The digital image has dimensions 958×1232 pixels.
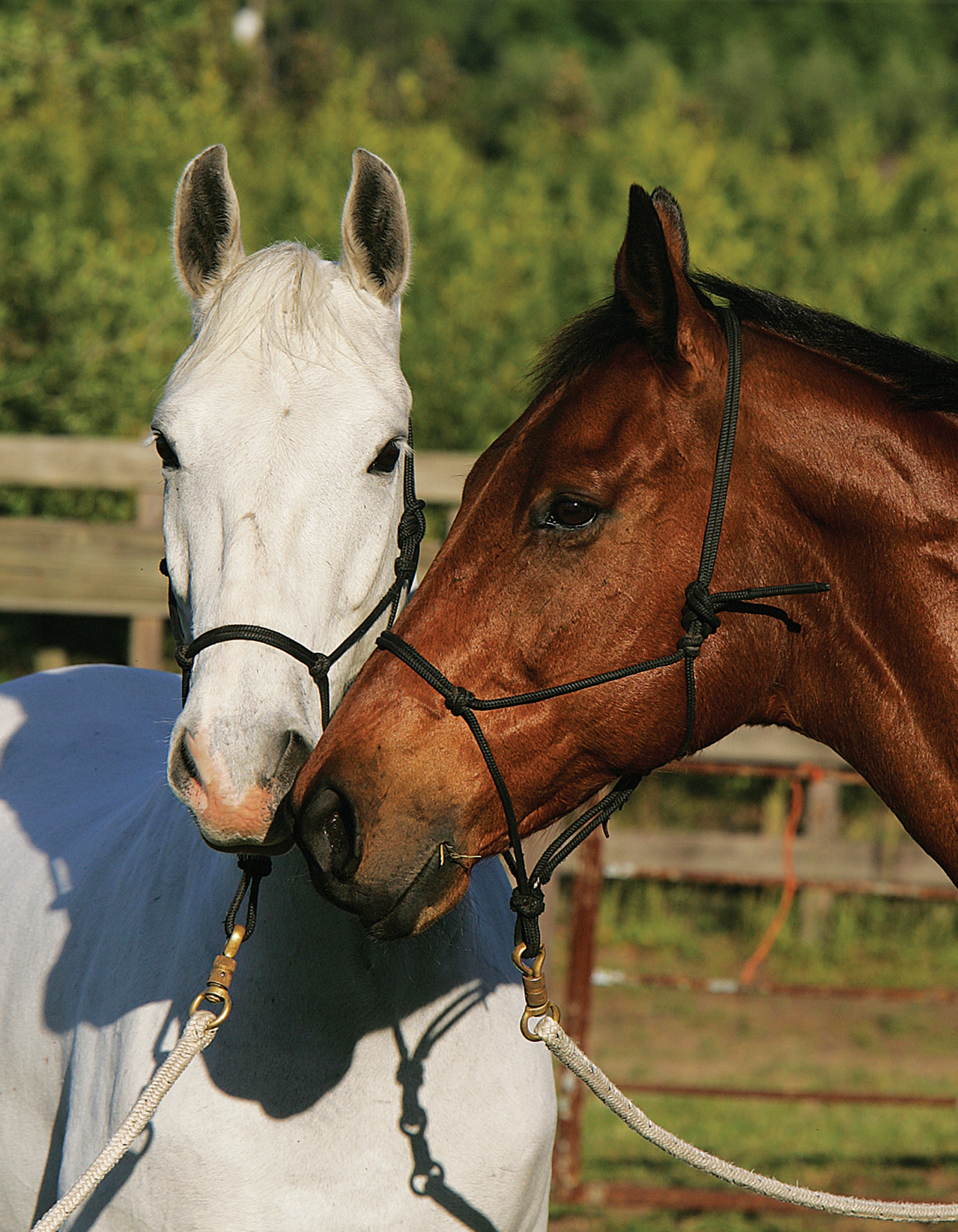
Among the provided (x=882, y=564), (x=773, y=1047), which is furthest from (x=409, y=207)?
(x=882, y=564)

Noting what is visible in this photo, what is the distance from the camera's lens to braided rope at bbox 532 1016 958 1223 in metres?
1.99

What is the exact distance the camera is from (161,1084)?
1.86 meters

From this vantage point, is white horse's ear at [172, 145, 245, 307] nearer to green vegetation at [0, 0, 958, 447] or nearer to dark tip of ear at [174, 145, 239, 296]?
dark tip of ear at [174, 145, 239, 296]

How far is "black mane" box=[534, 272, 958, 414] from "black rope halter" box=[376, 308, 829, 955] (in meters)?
0.16

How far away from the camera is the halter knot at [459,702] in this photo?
5.96 feet

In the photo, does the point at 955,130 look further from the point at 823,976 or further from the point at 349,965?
the point at 349,965

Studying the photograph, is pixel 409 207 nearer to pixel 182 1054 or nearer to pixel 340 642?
pixel 340 642

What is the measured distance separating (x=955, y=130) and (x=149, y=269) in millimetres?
14843

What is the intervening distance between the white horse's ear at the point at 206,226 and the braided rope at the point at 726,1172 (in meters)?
1.48

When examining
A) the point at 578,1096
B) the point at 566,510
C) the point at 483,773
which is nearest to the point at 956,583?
the point at 566,510

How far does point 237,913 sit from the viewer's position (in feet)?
6.93

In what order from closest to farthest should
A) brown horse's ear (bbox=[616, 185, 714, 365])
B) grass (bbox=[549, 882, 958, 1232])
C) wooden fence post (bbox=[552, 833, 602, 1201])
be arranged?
brown horse's ear (bbox=[616, 185, 714, 365])
wooden fence post (bbox=[552, 833, 602, 1201])
grass (bbox=[549, 882, 958, 1232])

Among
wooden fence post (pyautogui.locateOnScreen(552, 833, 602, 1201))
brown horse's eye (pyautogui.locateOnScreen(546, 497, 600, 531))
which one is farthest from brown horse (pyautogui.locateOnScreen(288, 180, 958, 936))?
wooden fence post (pyautogui.locateOnScreen(552, 833, 602, 1201))

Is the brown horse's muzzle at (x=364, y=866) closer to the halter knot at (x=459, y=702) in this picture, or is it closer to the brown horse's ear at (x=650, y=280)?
the halter knot at (x=459, y=702)
